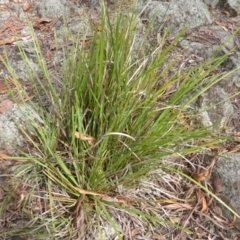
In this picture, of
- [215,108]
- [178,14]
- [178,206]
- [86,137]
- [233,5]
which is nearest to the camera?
[86,137]

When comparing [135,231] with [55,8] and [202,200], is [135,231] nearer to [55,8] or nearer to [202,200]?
[202,200]

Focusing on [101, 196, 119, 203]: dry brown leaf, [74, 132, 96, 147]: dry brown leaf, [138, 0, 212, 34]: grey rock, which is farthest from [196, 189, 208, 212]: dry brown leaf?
[138, 0, 212, 34]: grey rock

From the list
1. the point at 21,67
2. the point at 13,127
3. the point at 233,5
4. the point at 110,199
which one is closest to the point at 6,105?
the point at 13,127

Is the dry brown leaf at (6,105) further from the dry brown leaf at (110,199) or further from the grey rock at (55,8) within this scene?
the grey rock at (55,8)

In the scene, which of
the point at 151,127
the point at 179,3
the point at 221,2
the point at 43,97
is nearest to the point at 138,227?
the point at 151,127

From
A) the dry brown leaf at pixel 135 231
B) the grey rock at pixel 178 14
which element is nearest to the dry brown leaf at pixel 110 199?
the dry brown leaf at pixel 135 231
